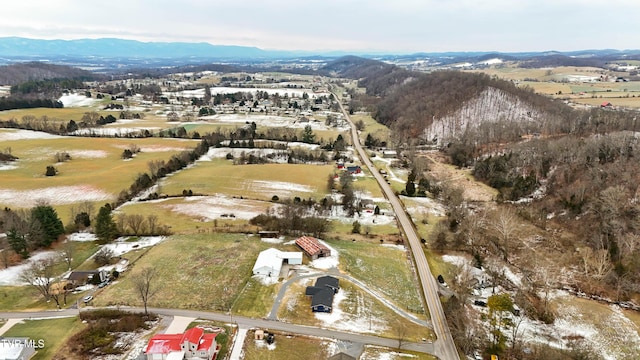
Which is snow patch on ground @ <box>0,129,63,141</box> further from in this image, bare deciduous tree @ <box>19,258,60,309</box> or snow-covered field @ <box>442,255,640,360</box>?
snow-covered field @ <box>442,255,640,360</box>

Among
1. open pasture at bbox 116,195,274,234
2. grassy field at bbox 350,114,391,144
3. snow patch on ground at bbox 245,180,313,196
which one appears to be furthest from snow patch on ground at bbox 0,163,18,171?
grassy field at bbox 350,114,391,144

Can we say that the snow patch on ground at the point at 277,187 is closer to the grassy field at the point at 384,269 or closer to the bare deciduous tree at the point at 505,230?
the grassy field at the point at 384,269

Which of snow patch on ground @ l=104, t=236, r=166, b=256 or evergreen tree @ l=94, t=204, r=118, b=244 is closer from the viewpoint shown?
snow patch on ground @ l=104, t=236, r=166, b=256

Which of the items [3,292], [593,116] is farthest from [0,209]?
[593,116]

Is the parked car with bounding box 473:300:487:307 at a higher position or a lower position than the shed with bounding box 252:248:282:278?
lower

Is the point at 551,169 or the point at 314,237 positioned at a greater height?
the point at 551,169

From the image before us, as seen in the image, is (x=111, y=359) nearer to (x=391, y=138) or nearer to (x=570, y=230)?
(x=570, y=230)
